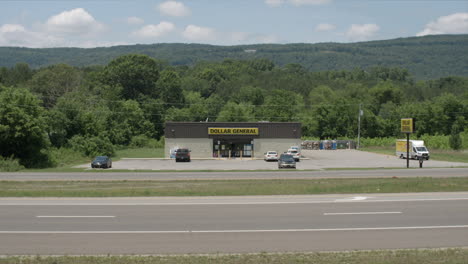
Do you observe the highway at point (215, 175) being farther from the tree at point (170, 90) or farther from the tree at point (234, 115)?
the tree at point (170, 90)

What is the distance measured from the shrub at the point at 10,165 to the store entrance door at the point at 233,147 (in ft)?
86.3

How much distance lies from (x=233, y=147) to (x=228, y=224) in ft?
176

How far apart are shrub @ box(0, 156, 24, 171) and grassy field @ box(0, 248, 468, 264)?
131 feet

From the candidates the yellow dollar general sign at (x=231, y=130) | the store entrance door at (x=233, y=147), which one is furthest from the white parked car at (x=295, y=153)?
the store entrance door at (x=233, y=147)

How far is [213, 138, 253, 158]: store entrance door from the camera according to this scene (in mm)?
69375

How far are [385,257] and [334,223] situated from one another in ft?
14.7

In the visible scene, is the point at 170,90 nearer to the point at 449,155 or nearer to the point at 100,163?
the point at 449,155

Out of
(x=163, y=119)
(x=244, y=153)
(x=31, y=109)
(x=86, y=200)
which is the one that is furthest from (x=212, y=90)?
(x=86, y=200)

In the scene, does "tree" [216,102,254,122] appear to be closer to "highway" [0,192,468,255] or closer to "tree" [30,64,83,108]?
"tree" [30,64,83,108]

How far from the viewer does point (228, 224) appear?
16.4m

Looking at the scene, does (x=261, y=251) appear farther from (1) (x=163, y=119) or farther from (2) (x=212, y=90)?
(2) (x=212, y=90)

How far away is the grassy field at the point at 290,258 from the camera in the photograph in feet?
38.3

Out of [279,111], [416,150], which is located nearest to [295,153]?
[416,150]

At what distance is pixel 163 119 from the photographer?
374 ft
